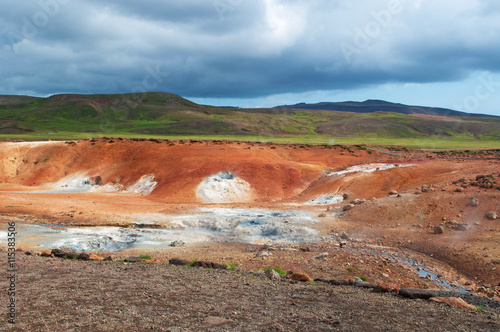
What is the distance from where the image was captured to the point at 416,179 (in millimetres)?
29875

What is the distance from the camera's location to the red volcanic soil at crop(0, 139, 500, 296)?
18.0 meters

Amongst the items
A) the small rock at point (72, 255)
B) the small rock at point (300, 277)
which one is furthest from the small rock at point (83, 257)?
the small rock at point (300, 277)

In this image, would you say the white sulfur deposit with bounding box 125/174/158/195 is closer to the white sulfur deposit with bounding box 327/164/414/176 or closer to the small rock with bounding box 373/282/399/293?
the white sulfur deposit with bounding box 327/164/414/176

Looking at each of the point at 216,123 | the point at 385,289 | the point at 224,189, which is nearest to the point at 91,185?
the point at 224,189

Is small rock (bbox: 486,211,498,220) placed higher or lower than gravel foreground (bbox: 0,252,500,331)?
higher

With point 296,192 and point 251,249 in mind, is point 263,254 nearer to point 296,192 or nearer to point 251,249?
point 251,249

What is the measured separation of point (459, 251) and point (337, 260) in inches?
221

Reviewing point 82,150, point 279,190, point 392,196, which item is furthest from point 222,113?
point 392,196

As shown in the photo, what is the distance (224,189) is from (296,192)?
6781 millimetres

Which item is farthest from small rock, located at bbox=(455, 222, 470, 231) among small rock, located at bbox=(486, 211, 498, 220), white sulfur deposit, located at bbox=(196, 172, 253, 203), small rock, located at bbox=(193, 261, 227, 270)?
white sulfur deposit, located at bbox=(196, 172, 253, 203)

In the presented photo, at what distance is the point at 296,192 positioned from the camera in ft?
121

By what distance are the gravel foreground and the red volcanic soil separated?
3.87 meters

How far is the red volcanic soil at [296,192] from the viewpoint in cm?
1800

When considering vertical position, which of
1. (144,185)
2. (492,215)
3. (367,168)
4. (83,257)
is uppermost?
(367,168)
